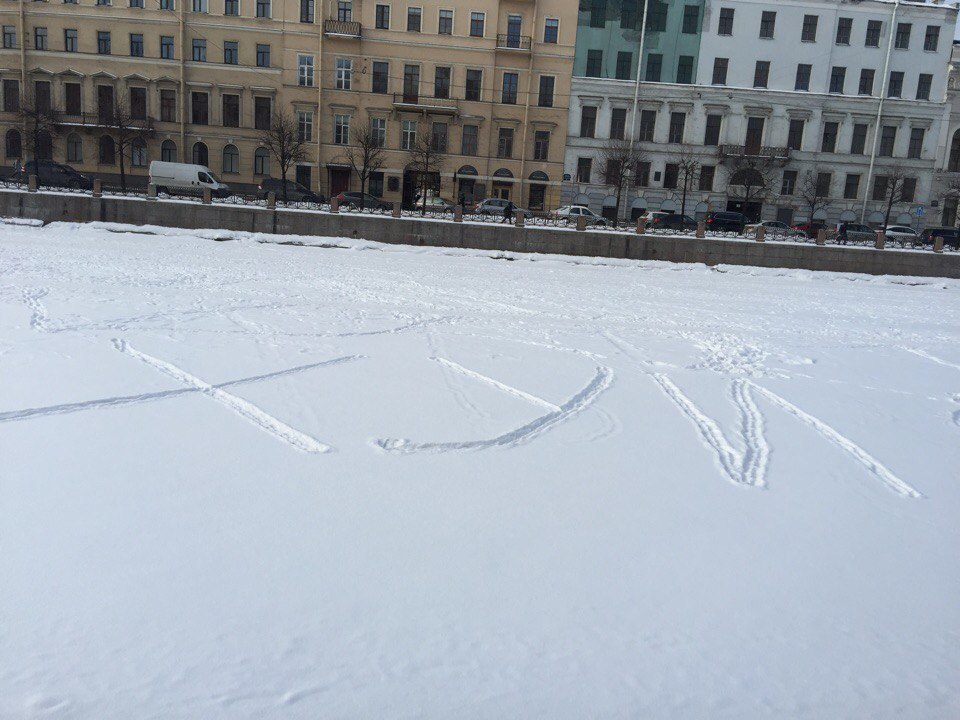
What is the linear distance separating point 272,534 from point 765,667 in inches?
104

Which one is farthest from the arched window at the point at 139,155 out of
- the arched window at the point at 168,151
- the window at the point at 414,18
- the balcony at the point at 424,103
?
the window at the point at 414,18

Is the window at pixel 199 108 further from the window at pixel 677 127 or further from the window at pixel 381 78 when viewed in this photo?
the window at pixel 677 127

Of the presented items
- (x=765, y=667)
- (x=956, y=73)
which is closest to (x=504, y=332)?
(x=765, y=667)

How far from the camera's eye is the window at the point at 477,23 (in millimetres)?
41500

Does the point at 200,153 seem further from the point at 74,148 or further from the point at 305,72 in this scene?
the point at 305,72

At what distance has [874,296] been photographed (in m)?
20.2

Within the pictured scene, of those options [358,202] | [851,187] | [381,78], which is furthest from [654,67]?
[358,202]

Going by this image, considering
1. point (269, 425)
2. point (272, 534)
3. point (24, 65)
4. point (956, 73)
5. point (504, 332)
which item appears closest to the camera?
point (272, 534)

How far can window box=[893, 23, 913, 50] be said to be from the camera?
42.7 m

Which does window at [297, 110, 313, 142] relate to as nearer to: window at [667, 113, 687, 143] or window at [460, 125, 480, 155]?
window at [460, 125, 480, 155]

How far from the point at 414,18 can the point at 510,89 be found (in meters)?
6.18

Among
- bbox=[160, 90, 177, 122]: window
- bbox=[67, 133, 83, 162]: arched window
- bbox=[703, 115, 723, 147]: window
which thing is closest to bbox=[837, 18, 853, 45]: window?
bbox=[703, 115, 723, 147]: window

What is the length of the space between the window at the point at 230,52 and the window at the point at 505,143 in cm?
1431

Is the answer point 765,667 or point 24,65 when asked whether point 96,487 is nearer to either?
point 765,667
